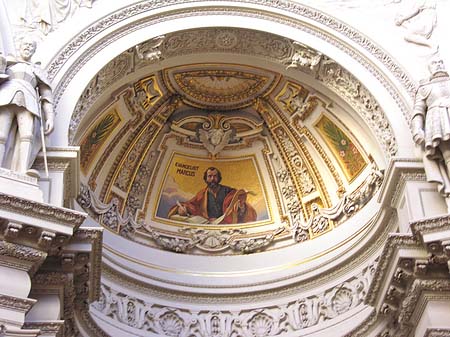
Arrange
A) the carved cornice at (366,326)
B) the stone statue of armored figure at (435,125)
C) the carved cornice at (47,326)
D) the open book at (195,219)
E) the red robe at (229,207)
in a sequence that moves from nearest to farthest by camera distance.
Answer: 1. the carved cornice at (47,326)
2. the stone statue of armored figure at (435,125)
3. the carved cornice at (366,326)
4. the open book at (195,219)
5. the red robe at (229,207)

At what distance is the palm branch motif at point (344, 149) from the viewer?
1586 cm

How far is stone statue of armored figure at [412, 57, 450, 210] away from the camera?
42.6 ft

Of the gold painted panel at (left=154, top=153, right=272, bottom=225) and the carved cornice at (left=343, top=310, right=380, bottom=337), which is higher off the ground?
the gold painted panel at (left=154, top=153, right=272, bottom=225)

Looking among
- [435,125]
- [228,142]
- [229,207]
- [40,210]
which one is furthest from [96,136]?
[435,125]

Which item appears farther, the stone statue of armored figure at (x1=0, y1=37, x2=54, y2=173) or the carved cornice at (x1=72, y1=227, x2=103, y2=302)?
the stone statue of armored figure at (x1=0, y1=37, x2=54, y2=173)

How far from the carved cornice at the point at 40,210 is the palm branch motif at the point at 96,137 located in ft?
11.7

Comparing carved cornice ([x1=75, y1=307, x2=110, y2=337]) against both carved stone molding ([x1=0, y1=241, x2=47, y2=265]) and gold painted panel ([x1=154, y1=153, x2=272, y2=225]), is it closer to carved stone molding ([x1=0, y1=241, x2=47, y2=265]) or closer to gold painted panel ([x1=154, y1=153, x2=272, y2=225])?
carved stone molding ([x1=0, y1=241, x2=47, y2=265])

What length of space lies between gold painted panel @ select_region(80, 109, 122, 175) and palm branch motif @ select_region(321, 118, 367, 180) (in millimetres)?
4061

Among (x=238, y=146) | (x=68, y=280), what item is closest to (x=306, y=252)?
(x=238, y=146)

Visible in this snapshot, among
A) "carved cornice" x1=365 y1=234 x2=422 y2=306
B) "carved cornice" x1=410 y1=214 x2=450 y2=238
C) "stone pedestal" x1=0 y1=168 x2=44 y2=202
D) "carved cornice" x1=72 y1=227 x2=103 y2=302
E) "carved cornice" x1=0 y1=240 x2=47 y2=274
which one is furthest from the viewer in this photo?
"carved cornice" x1=365 y1=234 x2=422 y2=306

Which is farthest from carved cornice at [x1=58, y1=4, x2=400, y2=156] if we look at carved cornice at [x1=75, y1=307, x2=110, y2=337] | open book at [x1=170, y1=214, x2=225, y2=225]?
open book at [x1=170, y1=214, x2=225, y2=225]

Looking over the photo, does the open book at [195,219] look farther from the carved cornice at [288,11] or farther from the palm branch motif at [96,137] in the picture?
the carved cornice at [288,11]

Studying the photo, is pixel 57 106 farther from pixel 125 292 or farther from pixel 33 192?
pixel 125 292

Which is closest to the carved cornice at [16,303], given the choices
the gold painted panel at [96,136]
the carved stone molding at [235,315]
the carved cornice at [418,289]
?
the carved stone molding at [235,315]
